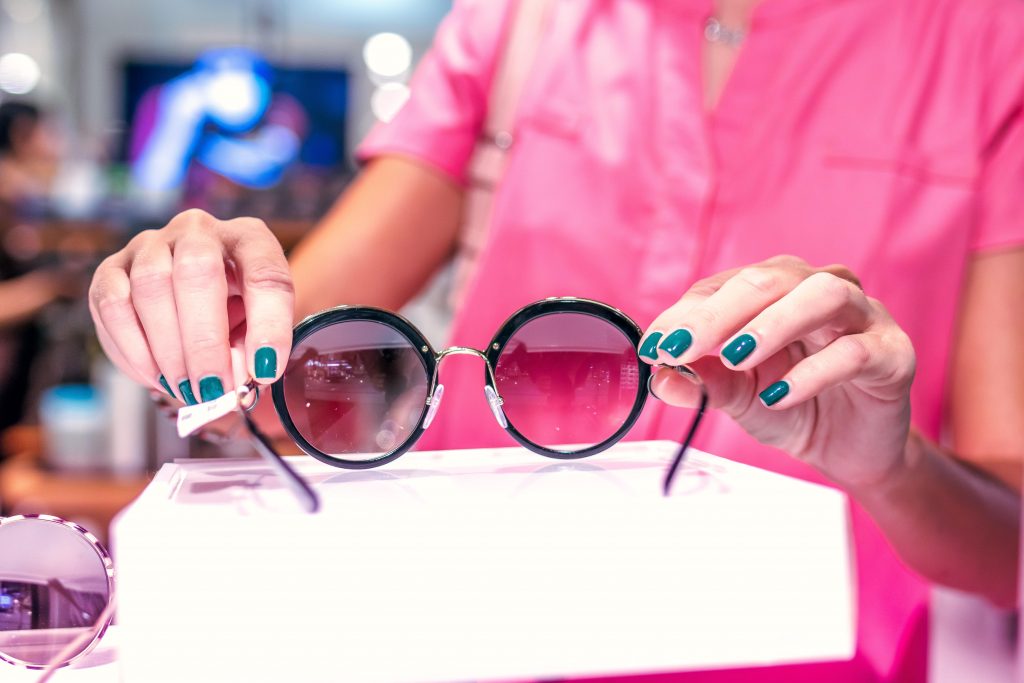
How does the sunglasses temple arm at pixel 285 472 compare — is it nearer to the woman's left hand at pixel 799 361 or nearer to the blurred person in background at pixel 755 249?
the blurred person in background at pixel 755 249

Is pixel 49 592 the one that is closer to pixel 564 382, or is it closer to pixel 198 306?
pixel 198 306

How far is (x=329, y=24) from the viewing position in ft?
10.3

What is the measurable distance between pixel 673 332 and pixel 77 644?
286 mm

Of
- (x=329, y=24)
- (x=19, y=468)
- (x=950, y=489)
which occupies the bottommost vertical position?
(x=19, y=468)

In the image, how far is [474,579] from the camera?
322 mm

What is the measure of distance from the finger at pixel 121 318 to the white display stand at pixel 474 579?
53mm

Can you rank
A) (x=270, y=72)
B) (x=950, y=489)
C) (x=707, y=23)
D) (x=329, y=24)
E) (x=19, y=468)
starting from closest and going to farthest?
(x=950, y=489) < (x=707, y=23) < (x=19, y=468) < (x=270, y=72) < (x=329, y=24)

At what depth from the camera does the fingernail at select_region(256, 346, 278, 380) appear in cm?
36

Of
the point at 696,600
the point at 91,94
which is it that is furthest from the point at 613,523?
the point at 91,94

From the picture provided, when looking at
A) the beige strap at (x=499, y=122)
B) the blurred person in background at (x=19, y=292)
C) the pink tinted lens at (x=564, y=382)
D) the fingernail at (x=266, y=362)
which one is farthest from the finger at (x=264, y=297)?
the blurred person in background at (x=19, y=292)

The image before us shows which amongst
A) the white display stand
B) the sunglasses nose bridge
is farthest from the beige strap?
the white display stand

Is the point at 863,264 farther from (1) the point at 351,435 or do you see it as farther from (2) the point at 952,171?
(1) the point at 351,435

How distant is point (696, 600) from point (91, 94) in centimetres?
412

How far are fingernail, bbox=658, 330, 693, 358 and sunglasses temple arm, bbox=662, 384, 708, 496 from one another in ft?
0.14
